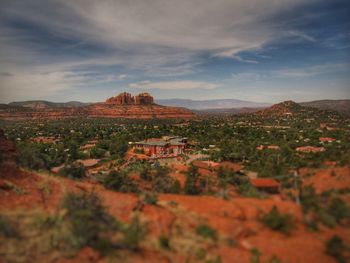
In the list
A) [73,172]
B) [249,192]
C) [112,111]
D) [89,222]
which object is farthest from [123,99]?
[89,222]

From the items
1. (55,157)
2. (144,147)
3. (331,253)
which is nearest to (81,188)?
(331,253)

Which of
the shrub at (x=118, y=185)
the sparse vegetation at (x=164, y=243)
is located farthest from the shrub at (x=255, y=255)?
the shrub at (x=118, y=185)

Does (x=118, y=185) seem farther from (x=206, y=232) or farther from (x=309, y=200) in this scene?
(x=309, y=200)

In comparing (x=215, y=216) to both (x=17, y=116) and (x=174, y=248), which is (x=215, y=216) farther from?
(x=17, y=116)

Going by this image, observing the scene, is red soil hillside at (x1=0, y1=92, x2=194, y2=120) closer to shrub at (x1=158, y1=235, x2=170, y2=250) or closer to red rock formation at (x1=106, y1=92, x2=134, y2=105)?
red rock formation at (x1=106, y1=92, x2=134, y2=105)

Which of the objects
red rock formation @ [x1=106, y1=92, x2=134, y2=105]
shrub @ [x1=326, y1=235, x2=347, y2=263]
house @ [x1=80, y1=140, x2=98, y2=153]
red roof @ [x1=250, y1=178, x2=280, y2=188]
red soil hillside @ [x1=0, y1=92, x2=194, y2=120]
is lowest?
house @ [x1=80, y1=140, x2=98, y2=153]

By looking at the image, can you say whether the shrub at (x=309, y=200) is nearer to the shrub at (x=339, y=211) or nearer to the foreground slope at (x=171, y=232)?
the foreground slope at (x=171, y=232)

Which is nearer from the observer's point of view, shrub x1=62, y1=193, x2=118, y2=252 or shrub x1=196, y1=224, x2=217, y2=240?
shrub x1=62, y1=193, x2=118, y2=252

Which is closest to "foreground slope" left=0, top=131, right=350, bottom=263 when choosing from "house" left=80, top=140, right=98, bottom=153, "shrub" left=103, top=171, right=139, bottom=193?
"shrub" left=103, top=171, right=139, bottom=193
